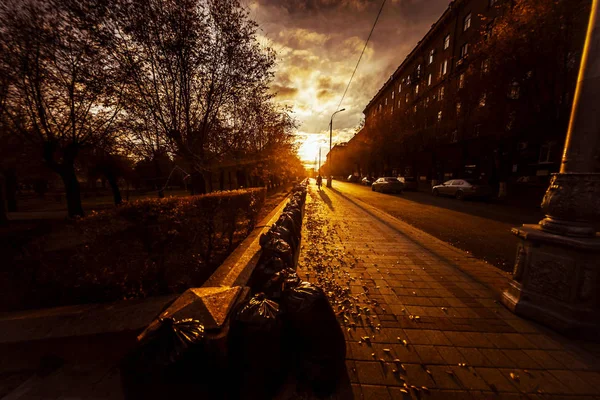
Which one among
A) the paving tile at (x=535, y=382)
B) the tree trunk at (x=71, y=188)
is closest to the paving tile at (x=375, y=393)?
the paving tile at (x=535, y=382)

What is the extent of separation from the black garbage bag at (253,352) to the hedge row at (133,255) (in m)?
1.98

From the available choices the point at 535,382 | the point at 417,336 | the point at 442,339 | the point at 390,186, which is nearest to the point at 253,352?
the point at 417,336

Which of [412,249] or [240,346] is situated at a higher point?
[240,346]

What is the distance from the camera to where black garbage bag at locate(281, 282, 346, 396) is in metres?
1.60

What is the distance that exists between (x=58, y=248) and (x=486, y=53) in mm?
17528

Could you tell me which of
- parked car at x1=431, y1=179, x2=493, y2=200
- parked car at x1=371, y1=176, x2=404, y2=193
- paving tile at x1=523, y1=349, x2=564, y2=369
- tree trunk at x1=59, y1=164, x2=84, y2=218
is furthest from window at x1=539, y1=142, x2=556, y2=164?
tree trunk at x1=59, y1=164, x2=84, y2=218

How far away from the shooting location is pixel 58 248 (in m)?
2.22

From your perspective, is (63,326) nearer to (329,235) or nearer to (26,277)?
(26,277)

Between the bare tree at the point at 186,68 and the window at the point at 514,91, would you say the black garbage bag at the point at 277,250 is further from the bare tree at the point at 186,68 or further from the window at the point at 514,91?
the window at the point at 514,91

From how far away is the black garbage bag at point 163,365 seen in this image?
1.19m

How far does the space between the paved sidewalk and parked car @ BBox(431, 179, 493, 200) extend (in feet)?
39.8

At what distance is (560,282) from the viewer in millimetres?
2197

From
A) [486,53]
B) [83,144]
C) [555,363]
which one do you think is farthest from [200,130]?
[486,53]

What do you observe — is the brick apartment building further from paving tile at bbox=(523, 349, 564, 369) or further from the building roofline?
paving tile at bbox=(523, 349, 564, 369)
